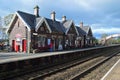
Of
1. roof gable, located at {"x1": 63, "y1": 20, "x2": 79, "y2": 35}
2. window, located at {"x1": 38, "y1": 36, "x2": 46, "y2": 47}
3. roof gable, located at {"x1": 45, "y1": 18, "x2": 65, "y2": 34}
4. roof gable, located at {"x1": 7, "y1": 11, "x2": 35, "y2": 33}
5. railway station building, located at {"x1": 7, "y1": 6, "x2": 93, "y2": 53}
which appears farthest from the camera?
roof gable, located at {"x1": 63, "y1": 20, "x2": 79, "y2": 35}

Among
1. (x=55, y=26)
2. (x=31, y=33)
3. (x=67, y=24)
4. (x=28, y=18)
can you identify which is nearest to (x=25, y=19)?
(x=28, y=18)

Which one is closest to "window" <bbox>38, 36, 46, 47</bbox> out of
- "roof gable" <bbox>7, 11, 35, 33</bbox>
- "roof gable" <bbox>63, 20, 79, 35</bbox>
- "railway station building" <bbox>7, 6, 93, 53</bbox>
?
"railway station building" <bbox>7, 6, 93, 53</bbox>

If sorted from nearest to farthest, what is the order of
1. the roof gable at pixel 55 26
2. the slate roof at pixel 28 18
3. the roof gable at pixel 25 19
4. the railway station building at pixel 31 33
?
the roof gable at pixel 25 19 → the railway station building at pixel 31 33 → the slate roof at pixel 28 18 → the roof gable at pixel 55 26

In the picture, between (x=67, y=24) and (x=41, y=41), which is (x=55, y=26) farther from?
(x=41, y=41)

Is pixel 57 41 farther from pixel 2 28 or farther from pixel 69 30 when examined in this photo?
pixel 2 28

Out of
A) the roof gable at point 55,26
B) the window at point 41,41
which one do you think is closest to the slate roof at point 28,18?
the window at point 41,41

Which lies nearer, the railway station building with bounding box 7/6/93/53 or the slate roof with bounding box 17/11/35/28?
the railway station building with bounding box 7/6/93/53

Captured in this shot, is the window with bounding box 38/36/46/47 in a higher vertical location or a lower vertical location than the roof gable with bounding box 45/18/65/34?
lower

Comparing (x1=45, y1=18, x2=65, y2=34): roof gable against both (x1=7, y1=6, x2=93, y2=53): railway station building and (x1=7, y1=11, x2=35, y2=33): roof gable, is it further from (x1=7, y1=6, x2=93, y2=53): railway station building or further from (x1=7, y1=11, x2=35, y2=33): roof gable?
(x1=7, y1=11, x2=35, y2=33): roof gable

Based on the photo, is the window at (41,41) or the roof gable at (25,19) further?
the window at (41,41)

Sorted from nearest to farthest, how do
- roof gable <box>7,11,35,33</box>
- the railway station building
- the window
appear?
roof gable <box>7,11,35,33</box> → the railway station building → the window

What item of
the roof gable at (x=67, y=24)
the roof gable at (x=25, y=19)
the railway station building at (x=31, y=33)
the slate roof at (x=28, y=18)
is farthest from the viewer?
the roof gable at (x=67, y=24)

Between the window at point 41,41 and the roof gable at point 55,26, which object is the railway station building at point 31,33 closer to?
the window at point 41,41

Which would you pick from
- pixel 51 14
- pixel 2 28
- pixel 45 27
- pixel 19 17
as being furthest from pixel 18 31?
pixel 2 28
